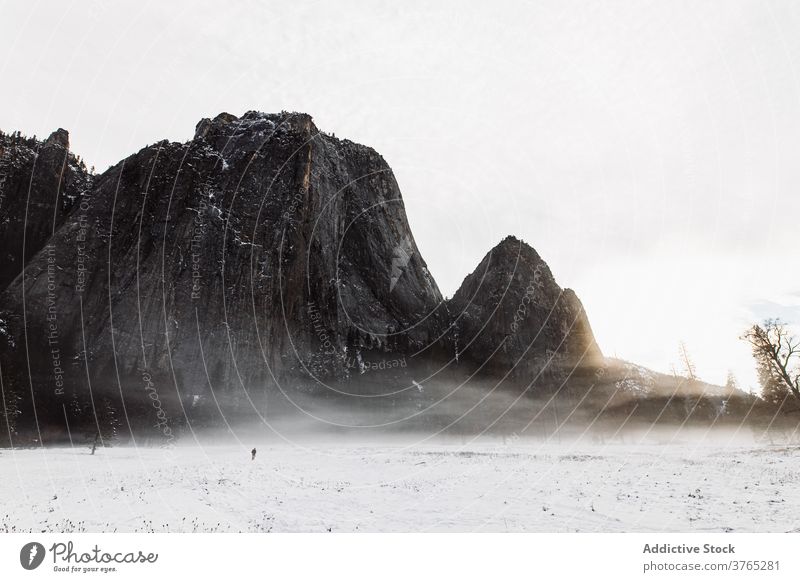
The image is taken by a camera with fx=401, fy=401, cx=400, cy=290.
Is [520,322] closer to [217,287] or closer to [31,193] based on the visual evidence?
[217,287]

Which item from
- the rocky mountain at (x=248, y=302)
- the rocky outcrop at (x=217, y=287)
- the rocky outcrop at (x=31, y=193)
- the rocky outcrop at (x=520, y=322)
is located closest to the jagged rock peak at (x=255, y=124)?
the rocky outcrop at (x=217, y=287)

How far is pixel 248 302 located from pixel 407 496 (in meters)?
39.0

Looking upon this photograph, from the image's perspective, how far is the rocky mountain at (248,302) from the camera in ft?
139

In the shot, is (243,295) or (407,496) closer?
(407,496)

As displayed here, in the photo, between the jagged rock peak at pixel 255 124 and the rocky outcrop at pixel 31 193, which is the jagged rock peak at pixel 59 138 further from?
the jagged rock peak at pixel 255 124

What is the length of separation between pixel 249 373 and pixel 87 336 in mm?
17343

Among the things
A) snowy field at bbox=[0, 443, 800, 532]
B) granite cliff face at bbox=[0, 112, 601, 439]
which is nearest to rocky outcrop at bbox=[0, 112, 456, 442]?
granite cliff face at bbox=[0, 112, 601, 439]

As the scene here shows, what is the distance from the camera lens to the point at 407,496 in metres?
15.6

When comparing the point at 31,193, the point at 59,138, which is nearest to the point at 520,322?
the point at 31,193

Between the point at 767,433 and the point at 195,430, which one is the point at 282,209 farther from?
the point at 767,433

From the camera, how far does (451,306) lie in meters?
71.6

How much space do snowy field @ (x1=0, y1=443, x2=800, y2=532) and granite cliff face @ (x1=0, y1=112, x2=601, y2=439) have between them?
18993 millimetres

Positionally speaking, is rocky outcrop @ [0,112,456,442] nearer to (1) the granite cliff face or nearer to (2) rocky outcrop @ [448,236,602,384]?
(1) the granite cliff face
